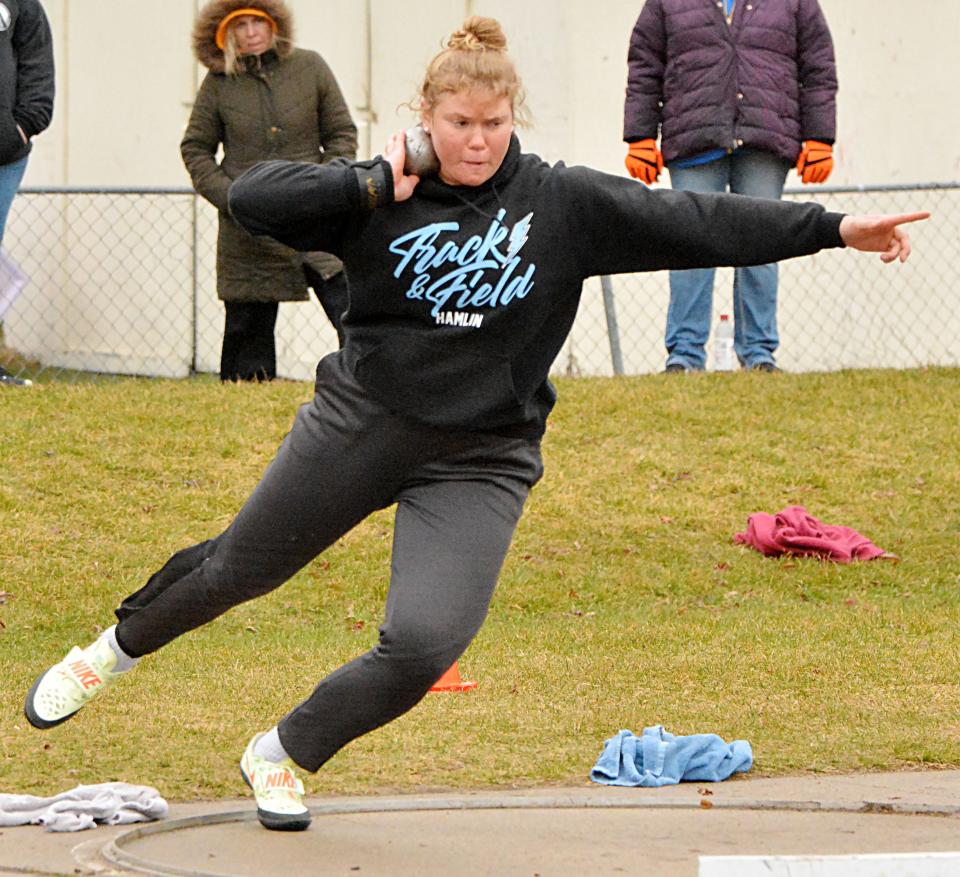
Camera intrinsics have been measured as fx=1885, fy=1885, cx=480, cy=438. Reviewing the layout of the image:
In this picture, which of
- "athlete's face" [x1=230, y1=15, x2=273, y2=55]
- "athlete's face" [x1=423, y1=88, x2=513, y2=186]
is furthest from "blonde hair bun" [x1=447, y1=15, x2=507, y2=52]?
"athlete's face" [x1=230, y1=15, x2=273, y2=55]

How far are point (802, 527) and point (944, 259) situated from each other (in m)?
4.92

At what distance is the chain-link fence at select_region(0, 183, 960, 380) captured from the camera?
44.4 feet

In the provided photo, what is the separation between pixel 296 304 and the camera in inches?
548

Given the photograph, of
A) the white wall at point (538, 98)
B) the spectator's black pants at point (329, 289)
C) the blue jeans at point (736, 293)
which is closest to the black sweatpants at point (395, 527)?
the spectator's black pants at point (329, 289)

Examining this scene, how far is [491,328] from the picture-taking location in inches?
197

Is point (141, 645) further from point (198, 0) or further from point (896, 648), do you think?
point (198, 0)

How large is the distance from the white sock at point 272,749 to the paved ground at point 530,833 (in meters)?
0.21

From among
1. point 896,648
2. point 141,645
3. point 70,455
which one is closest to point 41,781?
point 141,645

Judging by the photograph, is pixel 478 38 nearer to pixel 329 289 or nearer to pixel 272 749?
pixel 272 749

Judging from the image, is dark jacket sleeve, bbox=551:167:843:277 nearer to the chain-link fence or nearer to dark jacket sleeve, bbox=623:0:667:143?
dark jacket sleeve, bbox=623:0:667:143

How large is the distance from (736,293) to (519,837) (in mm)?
7396

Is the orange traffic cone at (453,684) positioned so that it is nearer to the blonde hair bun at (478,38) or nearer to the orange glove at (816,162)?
the blonde hair bun at (478,38)

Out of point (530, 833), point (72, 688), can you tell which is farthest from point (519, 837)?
point (72, 688)

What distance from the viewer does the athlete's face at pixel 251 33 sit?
10969mm
